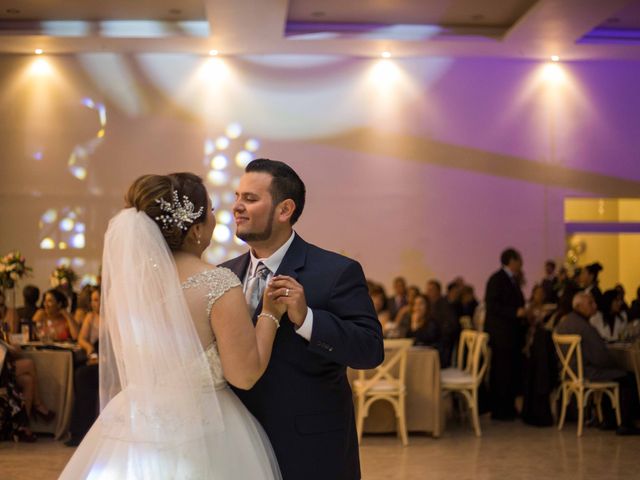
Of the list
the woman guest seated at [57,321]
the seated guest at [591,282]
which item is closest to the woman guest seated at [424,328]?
the seated guest at [591,282]

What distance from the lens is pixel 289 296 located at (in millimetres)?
2537

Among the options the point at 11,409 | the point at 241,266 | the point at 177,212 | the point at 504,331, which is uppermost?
the point at 177,212

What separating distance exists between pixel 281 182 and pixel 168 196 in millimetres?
349

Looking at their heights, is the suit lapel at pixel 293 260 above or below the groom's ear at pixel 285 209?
below

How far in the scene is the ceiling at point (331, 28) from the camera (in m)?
11.0

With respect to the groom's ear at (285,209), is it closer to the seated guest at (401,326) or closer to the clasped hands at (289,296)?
the clasped hands at (289,296)

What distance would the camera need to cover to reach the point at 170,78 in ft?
42.1

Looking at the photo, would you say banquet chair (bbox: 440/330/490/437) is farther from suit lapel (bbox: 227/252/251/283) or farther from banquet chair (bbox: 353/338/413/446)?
suit lapel (bbox: 227/252/251/283)

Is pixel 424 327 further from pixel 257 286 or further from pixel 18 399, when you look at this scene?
pixel 257 286

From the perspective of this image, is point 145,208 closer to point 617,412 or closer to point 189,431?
point 189,431

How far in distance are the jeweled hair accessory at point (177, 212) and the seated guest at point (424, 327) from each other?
6233 millimetres

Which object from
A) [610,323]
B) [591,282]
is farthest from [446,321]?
[591,282]

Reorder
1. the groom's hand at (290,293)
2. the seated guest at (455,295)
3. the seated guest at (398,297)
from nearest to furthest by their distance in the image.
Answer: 1. the groom's hand at (290,293)
2. the seated guest at (455,295)
3. the seated guest at (398,297)

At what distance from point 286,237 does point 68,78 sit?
10.8 m
